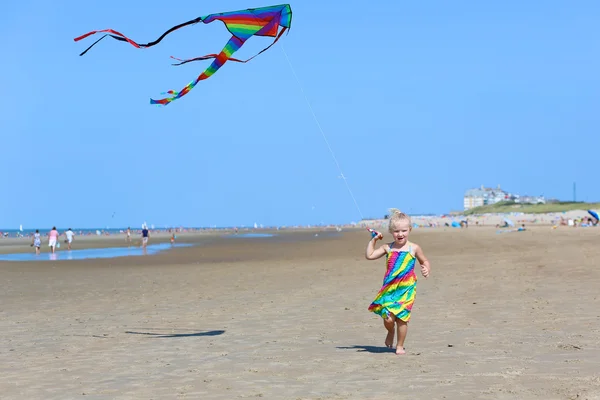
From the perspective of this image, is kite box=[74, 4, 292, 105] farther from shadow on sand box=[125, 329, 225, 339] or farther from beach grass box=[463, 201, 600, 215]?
beach grass box=[463, 201, 600, 215]

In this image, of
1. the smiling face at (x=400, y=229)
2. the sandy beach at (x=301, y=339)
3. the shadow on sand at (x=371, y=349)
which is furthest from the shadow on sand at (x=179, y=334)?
the smiling face at (x=400, y=229)

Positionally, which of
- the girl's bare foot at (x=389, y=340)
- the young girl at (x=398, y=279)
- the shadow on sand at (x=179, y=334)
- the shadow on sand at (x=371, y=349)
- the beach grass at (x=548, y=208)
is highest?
the beach grass at (x=548, y=208)

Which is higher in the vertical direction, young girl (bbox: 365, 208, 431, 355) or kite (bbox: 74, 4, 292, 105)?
kite (bbox: 74, 4, 292, 105)

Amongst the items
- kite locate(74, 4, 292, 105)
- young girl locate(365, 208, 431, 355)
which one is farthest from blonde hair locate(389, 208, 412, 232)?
kite locate(74, 4, 292, 105)

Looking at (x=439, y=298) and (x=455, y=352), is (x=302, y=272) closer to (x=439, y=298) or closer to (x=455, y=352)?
(x=439, y=298)

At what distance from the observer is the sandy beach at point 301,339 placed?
6297mm

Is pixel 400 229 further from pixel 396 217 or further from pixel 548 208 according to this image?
pixel 548 208

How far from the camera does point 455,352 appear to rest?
307 inches

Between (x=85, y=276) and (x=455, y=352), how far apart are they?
14.9 meters

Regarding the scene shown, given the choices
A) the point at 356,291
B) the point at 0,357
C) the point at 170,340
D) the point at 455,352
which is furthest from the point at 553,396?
the point at 356,291

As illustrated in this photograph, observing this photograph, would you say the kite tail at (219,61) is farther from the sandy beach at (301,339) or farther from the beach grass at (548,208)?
the beach grass at (548,208)

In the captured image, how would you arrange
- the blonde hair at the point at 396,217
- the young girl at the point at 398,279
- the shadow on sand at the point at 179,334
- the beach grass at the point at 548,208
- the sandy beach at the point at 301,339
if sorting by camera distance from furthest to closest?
the beach grass at the point at 548,208 < the shadow on sand at the point at 179,334 < the blonde hair at the point at 396,217 < the young girl at the point at 398,279 < the sandy beach at the point at 301,339

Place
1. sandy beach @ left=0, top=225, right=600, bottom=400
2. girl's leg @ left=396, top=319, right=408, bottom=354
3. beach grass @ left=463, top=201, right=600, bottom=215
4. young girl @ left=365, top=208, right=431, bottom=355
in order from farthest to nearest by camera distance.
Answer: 1. beach grass @ left=463, top=201, right=600, bottom=215
2. young girl @ left=365, top=208, right=431, bottom=355
3. girl's leg @ left=396, top=319, right=408, bottom=354
4. sandy beach @ left=0, top=225, right=600, bottom=400

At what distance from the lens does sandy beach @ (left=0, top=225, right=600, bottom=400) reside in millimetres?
6297
